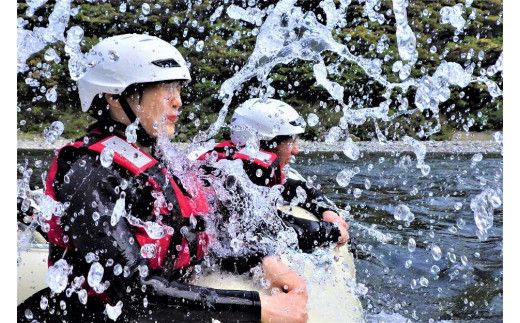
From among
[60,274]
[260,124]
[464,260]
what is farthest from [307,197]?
[60,274]

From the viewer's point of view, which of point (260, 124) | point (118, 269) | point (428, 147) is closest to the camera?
point (118, 269)

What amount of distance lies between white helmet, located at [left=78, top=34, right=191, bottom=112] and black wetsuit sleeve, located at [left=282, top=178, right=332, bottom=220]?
5.26ft

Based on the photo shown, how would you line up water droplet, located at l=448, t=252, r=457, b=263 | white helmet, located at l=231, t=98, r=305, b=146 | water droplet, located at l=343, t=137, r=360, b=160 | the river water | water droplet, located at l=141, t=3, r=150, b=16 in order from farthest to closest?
1. water droplet, located at l=141, t=3, r=150, b=16
2. water droplet, located at l=343, t=137, r=360, b=160
3. water droplet, located at l=448, t=252, r=457, b=263
4. the river water
5. white helmet, located at l=231, t=98, r=305, b=146

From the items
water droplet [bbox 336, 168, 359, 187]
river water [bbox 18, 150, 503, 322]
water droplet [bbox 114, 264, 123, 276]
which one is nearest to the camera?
water droplet [bbox 114, 264, 123, 276]

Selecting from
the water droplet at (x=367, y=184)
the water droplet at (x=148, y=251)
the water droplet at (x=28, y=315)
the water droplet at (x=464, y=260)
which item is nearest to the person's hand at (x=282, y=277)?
the water droplet at (x=148, y=251)

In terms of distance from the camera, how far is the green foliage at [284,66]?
1104 cm

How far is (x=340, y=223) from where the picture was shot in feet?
10.9

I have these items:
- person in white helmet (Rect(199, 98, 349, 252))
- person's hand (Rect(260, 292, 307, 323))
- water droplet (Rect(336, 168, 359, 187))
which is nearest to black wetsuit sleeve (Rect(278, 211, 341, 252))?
person in white helmet (Rect(199, 98, 349, 252))

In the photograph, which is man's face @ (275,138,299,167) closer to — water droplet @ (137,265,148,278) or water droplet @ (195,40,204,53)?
water droplet @ (137,265,148,278)

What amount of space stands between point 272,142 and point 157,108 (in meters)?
1.22

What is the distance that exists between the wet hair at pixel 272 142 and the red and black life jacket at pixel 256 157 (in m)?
0.07

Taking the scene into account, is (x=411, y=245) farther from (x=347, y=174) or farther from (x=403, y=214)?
(x=347, y=174)

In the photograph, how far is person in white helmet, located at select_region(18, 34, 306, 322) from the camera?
Result: 175cm

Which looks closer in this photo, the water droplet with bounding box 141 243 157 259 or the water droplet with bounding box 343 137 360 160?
the water droplet with bounding box 141 243 157 259
